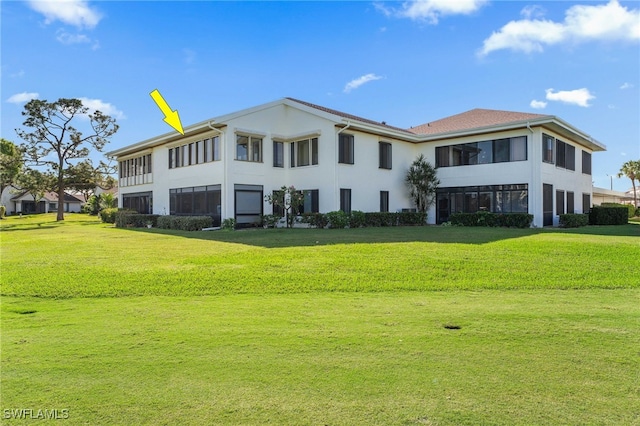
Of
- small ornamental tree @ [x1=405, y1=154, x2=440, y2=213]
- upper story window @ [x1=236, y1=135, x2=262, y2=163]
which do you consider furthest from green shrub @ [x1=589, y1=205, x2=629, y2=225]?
upper story window @ [x1=236, y1=135, x2=262, y2=163]

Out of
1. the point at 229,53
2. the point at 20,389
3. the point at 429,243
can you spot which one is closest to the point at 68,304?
the point at 20,389

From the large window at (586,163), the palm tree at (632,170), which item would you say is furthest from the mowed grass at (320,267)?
the palm tree at (632,170)

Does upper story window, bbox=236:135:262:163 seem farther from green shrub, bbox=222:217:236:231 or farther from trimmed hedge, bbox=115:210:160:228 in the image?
trimmed hedge, bbox=115:210:160:228

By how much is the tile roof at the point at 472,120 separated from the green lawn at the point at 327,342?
13896mm

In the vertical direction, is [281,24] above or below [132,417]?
above

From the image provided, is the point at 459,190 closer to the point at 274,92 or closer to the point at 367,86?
the point at 367,86

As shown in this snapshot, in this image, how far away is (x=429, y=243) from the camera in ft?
39.0

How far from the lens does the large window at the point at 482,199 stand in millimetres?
20719

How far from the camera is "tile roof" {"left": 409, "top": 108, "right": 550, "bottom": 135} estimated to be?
71.0 feet

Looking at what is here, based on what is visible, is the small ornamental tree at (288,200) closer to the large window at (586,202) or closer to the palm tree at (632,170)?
the large window at (586,202)

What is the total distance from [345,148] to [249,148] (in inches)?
193

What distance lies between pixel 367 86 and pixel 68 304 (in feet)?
55.6

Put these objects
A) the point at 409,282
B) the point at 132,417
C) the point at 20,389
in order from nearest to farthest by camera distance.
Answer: the point at 132,417 → the point at 20,389 → the point at 409,282

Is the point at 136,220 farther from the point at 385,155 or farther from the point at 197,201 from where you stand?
the point at 385,155
